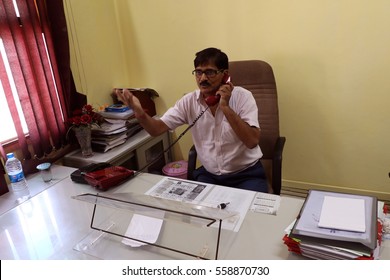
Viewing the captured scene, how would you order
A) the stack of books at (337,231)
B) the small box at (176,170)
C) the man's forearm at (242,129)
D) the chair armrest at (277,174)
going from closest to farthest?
the stack of books at (337,231)
the man's forearm at (242,129)
the chair armrest at (277,174)
the small box at (176,170)

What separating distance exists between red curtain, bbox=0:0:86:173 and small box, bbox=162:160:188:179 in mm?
788

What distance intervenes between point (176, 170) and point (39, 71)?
46.3 inches

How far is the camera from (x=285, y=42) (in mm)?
2037

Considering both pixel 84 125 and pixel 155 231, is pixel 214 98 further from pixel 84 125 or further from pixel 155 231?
pixel 84 125

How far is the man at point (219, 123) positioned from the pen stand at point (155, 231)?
57 centimetres

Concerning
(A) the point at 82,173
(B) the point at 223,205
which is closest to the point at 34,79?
(A) the point at 82,173

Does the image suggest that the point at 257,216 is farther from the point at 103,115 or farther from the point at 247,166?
the point at 103,115

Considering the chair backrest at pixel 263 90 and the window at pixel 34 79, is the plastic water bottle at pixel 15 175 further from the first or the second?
the chair backrest at pixel 263 90

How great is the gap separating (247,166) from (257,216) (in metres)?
0.56

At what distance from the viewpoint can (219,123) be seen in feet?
5.38

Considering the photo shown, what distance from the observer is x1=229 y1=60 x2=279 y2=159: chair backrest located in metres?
1.88

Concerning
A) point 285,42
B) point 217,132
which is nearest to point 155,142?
point 217,132

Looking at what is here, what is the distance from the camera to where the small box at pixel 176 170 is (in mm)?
2314

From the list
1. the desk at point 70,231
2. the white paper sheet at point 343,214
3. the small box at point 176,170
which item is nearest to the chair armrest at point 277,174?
the desk at point 70,231
